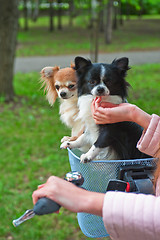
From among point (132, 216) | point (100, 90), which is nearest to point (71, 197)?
point (132, 216)

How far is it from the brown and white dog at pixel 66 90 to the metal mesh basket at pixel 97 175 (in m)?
0.28

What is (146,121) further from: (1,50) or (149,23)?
(149,23)

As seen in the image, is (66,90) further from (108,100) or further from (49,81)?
(108,100)

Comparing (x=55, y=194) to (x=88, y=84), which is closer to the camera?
(x=55, y=194)

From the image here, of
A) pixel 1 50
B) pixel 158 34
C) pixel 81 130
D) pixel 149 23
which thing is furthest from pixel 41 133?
pixel 149 23

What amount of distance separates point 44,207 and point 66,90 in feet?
3.13

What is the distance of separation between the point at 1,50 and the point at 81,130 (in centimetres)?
581

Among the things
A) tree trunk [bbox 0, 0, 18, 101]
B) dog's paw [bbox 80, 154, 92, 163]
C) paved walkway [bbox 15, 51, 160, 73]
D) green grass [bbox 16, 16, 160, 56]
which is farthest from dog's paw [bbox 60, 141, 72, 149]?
green grass [bbox 16, 16, 160, 56]

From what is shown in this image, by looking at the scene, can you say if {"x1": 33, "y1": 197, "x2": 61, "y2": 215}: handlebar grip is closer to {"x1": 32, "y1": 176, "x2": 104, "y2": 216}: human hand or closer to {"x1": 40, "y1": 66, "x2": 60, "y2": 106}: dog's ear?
{"x1": 32, "y1": 176, "x2": 104, "y2": 216}: human hand

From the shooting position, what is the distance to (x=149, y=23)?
2877 centimetres

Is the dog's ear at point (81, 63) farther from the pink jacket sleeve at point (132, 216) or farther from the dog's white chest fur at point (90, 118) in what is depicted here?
the pink jacket sleeve at point (132, 216)

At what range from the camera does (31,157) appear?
514cm

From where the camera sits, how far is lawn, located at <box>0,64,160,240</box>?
354 cm

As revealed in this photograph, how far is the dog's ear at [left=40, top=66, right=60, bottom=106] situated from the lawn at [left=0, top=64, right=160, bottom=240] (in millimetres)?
124
